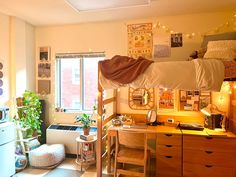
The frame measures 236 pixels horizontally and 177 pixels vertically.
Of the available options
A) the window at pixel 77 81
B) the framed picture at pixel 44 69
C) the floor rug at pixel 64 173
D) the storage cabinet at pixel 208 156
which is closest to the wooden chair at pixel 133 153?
the storage cabinet at pixel 208 156

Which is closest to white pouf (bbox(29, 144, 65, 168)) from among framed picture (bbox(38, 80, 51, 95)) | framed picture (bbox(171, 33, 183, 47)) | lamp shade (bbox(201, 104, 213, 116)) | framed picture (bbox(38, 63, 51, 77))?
framed picture (bbox(38, 80, 51, 95))

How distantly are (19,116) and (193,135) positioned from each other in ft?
8.82

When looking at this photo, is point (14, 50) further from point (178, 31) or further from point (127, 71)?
point (178, 31)

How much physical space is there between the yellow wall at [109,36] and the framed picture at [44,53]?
0.08 m

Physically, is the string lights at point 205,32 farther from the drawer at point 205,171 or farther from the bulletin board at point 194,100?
the drawer at point 205,171

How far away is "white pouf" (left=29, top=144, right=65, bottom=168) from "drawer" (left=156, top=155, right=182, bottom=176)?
5.29 feet

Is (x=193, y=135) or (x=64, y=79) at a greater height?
(x=64, y=79)

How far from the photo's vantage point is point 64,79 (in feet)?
12.3

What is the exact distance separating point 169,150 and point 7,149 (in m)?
2.24

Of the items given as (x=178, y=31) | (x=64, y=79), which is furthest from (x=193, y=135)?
(x=64, y=79)

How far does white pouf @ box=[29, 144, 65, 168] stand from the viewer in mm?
3006

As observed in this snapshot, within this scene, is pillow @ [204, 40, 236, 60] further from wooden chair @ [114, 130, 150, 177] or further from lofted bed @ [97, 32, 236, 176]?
wooden chair @ [114, 130, 150, 177]

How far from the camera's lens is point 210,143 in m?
2.50

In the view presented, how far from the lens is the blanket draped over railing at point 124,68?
90.7 inches
